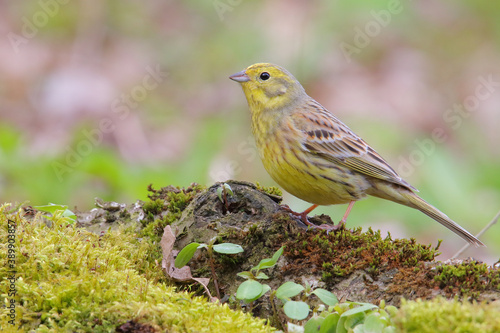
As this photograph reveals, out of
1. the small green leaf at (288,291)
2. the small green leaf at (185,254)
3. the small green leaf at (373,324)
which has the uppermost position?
the small green leaf at (185,254)

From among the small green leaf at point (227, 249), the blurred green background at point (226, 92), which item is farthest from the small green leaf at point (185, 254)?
the blurred green background at point (226, 92)

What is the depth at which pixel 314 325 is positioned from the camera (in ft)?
7.70

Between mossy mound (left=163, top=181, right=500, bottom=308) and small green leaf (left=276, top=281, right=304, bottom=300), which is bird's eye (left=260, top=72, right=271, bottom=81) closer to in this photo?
mossy mound (left=163, top=181, right=500, bottom=308)

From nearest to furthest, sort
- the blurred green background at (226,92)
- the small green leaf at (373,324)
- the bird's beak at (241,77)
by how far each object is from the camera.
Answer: the small green leaf at (373,324), the bird's beak at (241,77), the blurred green background at (226,92)

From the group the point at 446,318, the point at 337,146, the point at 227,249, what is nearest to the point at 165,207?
the point at 227,249

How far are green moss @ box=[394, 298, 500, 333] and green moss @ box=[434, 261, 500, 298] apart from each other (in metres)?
0.54

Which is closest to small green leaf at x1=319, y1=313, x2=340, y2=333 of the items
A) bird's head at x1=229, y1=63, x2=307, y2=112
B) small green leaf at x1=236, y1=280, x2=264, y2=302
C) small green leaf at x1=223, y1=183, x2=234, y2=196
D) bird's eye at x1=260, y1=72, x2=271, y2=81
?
small green leaf at x1=236, y1=280, x2=264, y2=302

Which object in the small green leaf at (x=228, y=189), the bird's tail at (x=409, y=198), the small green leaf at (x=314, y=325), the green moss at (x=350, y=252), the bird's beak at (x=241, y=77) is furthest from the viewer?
the bird's beak at (x=241, y=77)

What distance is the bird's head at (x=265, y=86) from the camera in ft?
15.2

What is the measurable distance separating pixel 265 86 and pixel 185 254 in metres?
2.17

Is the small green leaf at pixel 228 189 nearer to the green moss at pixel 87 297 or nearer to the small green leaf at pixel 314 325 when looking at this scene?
the green moss at pixel 87 297

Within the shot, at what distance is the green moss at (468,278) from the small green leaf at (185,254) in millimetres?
1079

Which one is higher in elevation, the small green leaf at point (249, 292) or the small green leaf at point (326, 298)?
the small green leaf at point (249, 292)

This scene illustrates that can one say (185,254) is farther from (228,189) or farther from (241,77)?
(241,77)
